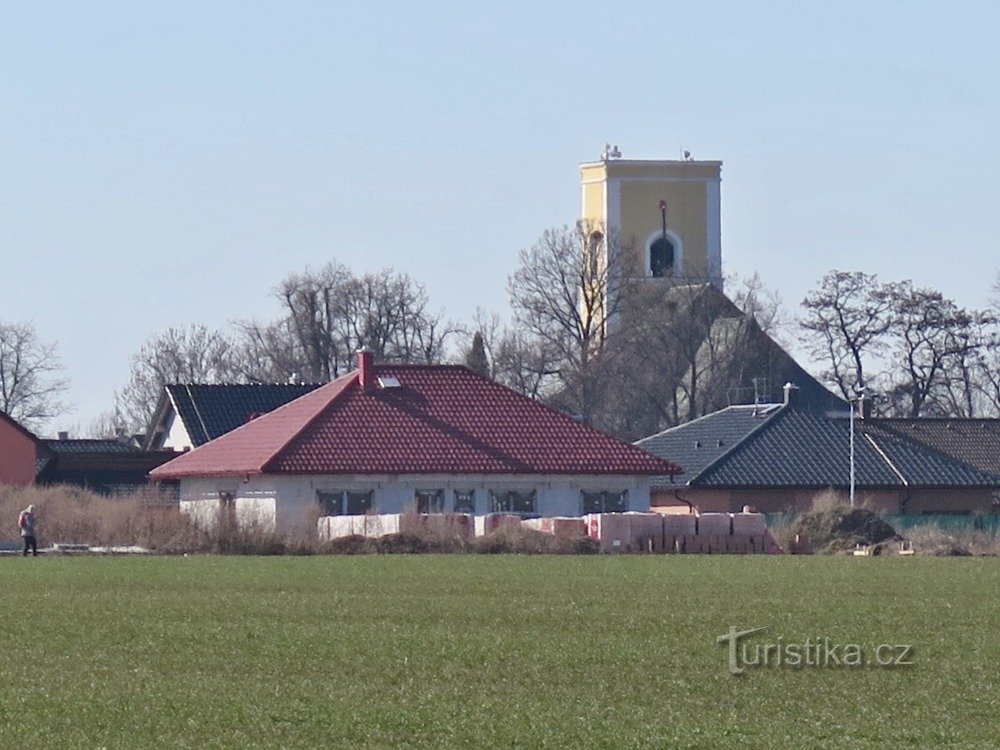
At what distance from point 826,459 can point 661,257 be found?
3036 cm

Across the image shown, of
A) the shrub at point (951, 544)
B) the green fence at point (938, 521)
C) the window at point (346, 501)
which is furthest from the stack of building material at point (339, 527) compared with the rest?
the shrub at point (951, 544)

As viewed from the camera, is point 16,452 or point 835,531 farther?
point 16,452

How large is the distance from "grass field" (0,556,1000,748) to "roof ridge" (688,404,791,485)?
3455cm

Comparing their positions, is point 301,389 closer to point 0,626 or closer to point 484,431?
point 484,431

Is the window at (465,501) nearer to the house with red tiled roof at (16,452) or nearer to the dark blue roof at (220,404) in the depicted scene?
the house with red tiled roof at (16,452)

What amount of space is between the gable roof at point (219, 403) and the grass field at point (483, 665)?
45.6m

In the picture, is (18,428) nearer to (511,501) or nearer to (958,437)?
(511,501)

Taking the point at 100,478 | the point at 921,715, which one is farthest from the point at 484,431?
the point at 921,715

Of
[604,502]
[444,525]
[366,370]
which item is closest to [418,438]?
[366,370]

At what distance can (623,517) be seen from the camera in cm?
5359

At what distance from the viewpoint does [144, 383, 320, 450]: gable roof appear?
267 feet

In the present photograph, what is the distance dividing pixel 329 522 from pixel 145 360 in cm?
5915

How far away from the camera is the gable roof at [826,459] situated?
70438 millimetres

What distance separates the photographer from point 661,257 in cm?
10094
